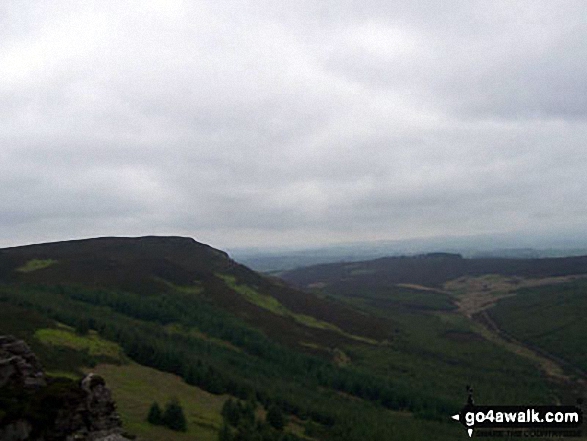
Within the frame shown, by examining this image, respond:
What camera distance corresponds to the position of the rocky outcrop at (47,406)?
87.5ft

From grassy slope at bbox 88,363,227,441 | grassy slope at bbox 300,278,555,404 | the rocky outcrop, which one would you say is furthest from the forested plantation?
the rocky outcrop

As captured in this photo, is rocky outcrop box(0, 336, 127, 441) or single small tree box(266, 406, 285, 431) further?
single small tree box(266, 406, 285, 431)

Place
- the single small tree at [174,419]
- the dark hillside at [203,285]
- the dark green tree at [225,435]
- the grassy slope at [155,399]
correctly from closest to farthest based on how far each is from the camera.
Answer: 1. the grassy slope at [155,399]
2. the dark green tree at [225,435]
3. the single small tree at [174,419]
4. the dark hillside at [203,285]

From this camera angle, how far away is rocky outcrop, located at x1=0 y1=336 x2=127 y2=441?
87.5 feet

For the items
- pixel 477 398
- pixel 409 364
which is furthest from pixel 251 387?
pixel 409 364

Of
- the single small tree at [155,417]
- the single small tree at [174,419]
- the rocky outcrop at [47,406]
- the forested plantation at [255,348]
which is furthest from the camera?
the forested plantation at [255,348]

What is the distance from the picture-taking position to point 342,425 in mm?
70938

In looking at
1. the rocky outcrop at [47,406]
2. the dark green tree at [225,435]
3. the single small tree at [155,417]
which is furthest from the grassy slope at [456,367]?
the rocky outcrop at [47,406]

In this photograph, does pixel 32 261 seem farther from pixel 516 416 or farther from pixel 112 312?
pixel 516 416

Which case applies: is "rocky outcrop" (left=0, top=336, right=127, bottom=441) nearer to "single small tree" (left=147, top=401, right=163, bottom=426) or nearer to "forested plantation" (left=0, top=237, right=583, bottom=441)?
"single small tree" (left=147, top=401, right=163, bottom=426)

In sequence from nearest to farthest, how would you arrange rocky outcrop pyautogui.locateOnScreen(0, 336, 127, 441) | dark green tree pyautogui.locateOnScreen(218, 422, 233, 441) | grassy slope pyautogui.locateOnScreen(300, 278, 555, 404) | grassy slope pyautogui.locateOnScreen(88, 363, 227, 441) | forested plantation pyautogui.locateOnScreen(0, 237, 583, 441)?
1. rocky outcrop pyautogui.locateOnScreen(0, 336, 127, 441)
2. grassy slope pyautogui.locateOnScreen(88, 363, 227, 441)
3. dark green tree pyautogui.locateOnScreen(218, 422, 233, 441)
4. forested plantation pyautogui.locateOnScreen(0, 237, 583, 441)
5. grassy slope pyautogui.locateOnScreen(300, 278, 555, 404)

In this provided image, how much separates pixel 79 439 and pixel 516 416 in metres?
27.4

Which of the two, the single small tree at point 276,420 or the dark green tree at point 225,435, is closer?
the dark green tree at point 225,435

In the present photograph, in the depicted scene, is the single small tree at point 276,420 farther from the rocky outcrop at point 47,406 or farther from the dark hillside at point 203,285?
the dark hillside at point 203,285
